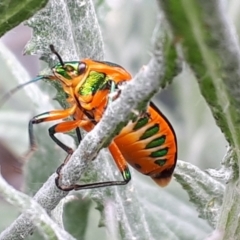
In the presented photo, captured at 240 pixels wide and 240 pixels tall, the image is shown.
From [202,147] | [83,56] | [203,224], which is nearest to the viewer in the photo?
[83,56]

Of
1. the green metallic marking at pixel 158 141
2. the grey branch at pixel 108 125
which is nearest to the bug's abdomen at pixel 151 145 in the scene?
the green metallic marking at pixel 158 141

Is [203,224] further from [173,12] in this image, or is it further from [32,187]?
[173,12]

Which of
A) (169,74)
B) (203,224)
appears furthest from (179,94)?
(169,74)

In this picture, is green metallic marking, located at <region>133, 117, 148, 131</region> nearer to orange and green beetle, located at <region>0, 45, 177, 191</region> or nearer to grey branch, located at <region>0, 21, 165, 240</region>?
orange and green beetle, located at <region>0, 45, 177, 191</region>

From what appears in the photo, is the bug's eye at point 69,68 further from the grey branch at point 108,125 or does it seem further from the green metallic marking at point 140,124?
the grey branch at point 108,125

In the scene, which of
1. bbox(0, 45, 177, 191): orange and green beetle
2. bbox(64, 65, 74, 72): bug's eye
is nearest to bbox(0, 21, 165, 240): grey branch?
bbox(0, 45, 177, 191): orange and green beetle

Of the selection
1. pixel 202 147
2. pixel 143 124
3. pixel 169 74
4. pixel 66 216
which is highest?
pixel 202 147

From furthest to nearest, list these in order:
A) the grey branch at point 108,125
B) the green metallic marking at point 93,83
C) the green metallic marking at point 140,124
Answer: the green metallic marking at point 93,83 → the green metallic marking at point 140,124 → the grey branch at point 108,125
